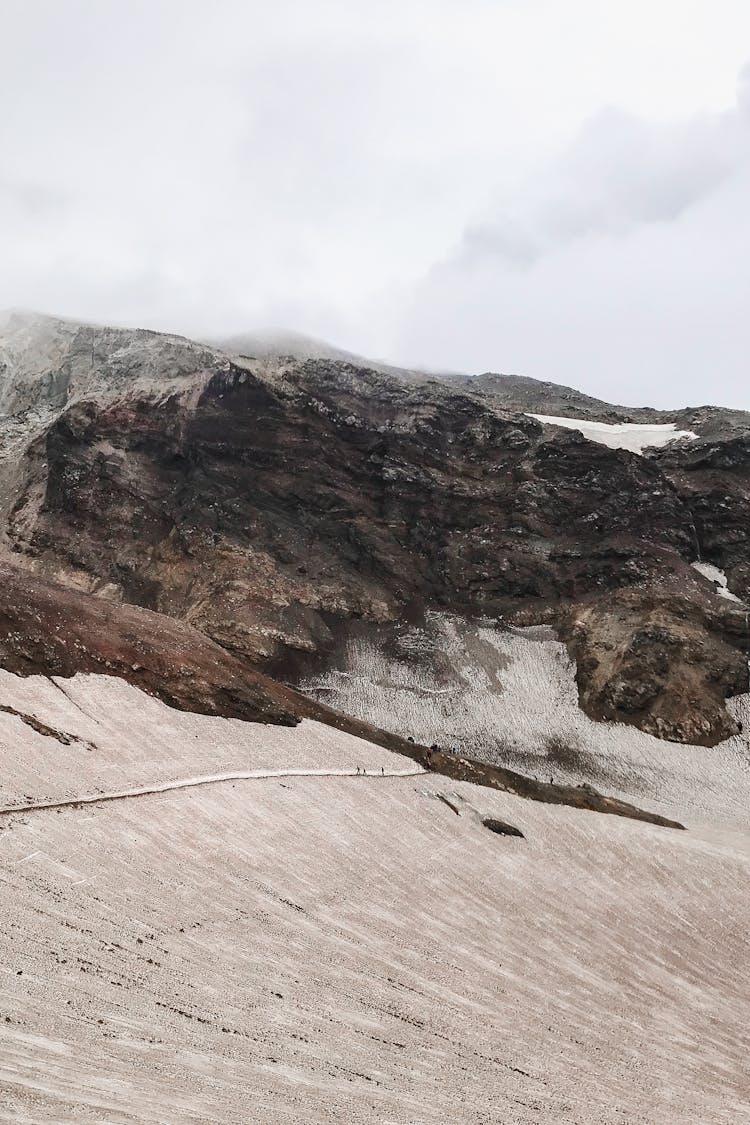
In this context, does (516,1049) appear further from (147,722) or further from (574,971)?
(147,722)

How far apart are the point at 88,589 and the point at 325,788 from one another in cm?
4022

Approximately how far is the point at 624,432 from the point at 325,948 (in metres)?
76.3

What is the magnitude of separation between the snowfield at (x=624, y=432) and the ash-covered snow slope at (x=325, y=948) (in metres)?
55.0

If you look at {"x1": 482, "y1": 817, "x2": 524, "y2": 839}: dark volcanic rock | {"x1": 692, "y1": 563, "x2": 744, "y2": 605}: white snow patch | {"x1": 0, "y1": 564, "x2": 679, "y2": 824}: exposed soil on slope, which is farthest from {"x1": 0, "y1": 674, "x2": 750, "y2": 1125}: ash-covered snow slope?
{"x1": 692, "y1": 563, "x2": 744, "y2": 605}: white snow patch

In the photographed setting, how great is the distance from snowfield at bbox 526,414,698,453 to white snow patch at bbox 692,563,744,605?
52.2 feet

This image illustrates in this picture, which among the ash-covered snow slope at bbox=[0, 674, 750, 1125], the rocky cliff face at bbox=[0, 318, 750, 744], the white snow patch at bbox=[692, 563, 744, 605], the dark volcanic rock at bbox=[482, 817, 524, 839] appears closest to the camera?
the ash-covered snow slope at bbox=[0, 674, 750, 1125]

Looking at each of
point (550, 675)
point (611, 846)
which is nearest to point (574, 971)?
point (611, 846)

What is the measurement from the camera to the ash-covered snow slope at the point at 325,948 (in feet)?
35.8

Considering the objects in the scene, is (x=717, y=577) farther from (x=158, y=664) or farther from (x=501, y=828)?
(x=158, y=664)

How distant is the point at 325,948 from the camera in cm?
1716

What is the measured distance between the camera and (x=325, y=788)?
28969 mm

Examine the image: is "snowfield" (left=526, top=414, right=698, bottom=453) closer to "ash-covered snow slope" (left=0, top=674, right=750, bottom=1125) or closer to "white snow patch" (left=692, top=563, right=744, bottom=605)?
"white snow patch" (left=692, top=563, right=744, bottom=605)

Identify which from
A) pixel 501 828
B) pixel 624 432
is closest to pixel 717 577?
pixel 624 432

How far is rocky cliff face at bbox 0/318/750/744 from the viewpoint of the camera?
58531 millimetres
